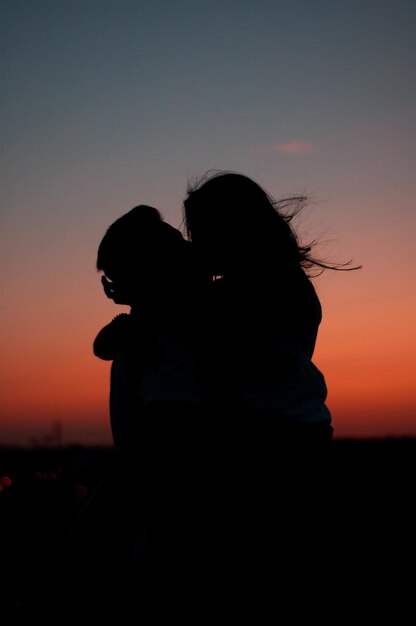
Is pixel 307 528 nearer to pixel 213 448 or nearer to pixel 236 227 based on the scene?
pixel 213 448

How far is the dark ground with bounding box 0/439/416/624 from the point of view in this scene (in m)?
2.31

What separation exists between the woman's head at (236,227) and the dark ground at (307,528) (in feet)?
2.20

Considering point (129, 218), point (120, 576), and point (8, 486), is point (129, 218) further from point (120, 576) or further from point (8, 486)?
point (8, 486)

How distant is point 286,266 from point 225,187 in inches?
17.8

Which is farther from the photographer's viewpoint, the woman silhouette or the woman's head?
the woman's head

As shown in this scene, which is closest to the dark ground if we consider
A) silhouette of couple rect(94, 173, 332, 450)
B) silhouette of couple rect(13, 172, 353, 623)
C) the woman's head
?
silhouette of couple rect(13, 172, 353, 623)

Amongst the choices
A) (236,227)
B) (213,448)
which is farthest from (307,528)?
(236,227)

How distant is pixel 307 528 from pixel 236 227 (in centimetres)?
102

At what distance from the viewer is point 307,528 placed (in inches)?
92.1

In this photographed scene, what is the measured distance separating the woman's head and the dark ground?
0.67 metres

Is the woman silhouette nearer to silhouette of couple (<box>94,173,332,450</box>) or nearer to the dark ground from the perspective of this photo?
silhouette of couple (<box>94,173,332,450</box>)

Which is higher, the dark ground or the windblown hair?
the windblown hair

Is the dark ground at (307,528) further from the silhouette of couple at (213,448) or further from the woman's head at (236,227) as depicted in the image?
the woman's head at (236,227)

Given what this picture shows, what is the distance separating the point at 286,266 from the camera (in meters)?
2.58
